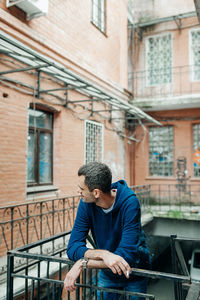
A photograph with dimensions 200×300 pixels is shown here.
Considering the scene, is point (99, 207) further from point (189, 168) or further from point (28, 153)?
point (189, 168)

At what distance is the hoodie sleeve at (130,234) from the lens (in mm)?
2240

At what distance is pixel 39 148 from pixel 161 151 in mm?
7616

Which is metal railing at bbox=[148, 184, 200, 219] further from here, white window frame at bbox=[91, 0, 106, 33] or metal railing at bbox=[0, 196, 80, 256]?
white window frame at bbox=[91, 0, 106, 33]

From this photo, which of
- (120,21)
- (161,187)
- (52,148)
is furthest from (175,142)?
(52,148)

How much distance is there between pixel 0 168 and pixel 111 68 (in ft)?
22.4

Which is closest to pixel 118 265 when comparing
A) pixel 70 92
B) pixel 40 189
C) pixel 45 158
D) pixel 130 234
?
pixel 130 234

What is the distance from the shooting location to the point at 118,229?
7.92ft

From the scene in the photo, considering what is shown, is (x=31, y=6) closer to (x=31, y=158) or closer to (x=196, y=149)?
(x=31, y=158)

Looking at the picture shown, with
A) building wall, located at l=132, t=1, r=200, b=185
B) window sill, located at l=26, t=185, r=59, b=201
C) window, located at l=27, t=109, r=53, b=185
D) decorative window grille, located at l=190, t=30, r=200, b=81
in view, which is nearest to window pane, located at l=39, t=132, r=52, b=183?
window, located at l=27, t=109, r=53, b=185

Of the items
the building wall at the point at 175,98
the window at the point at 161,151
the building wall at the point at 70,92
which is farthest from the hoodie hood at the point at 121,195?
the window at the point at 161,151

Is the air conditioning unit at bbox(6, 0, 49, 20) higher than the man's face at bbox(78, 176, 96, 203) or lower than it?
higher

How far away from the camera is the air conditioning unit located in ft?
19.2

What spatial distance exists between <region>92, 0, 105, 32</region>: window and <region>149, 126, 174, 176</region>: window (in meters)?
5.48

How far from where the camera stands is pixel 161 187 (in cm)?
1316
